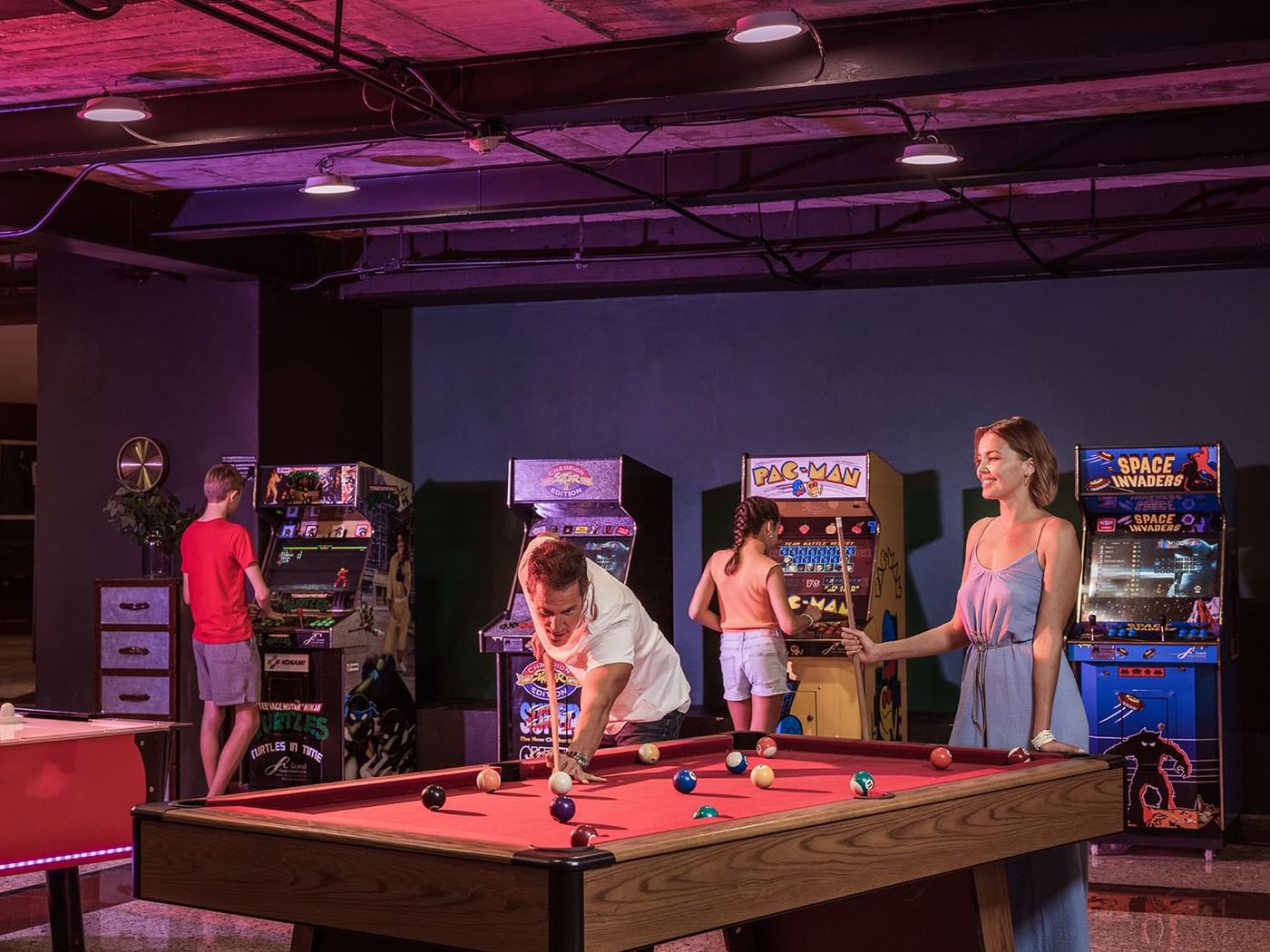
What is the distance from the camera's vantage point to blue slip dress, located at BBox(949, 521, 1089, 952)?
159 inches

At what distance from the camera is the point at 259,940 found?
5359mm

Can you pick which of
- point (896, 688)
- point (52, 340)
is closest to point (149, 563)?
point (52, 340)

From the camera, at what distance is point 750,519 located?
7.01m

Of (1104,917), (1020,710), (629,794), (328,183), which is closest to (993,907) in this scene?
(1020,710)

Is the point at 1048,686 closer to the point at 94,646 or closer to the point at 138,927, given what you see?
the point at 138,927

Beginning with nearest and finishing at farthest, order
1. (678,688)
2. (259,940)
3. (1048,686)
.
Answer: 1. (1048,686)
2. (678,688)
3. (259,940)

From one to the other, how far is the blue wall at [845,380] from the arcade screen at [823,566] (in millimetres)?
1192

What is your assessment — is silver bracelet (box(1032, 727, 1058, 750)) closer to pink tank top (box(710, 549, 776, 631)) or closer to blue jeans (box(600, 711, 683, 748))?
blue jeans (box(600, 711, 683, 748))

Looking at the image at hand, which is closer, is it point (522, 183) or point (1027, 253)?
point (522, 183)

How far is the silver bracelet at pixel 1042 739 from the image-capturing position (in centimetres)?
405

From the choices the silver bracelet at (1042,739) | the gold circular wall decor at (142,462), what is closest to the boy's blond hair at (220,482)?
the gold circular wall decor at (142,462)

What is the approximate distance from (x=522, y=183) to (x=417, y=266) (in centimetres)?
148

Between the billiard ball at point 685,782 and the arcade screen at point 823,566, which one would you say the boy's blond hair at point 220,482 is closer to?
the arcade screen at point 823,566

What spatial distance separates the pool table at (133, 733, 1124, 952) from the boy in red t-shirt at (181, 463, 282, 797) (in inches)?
160
